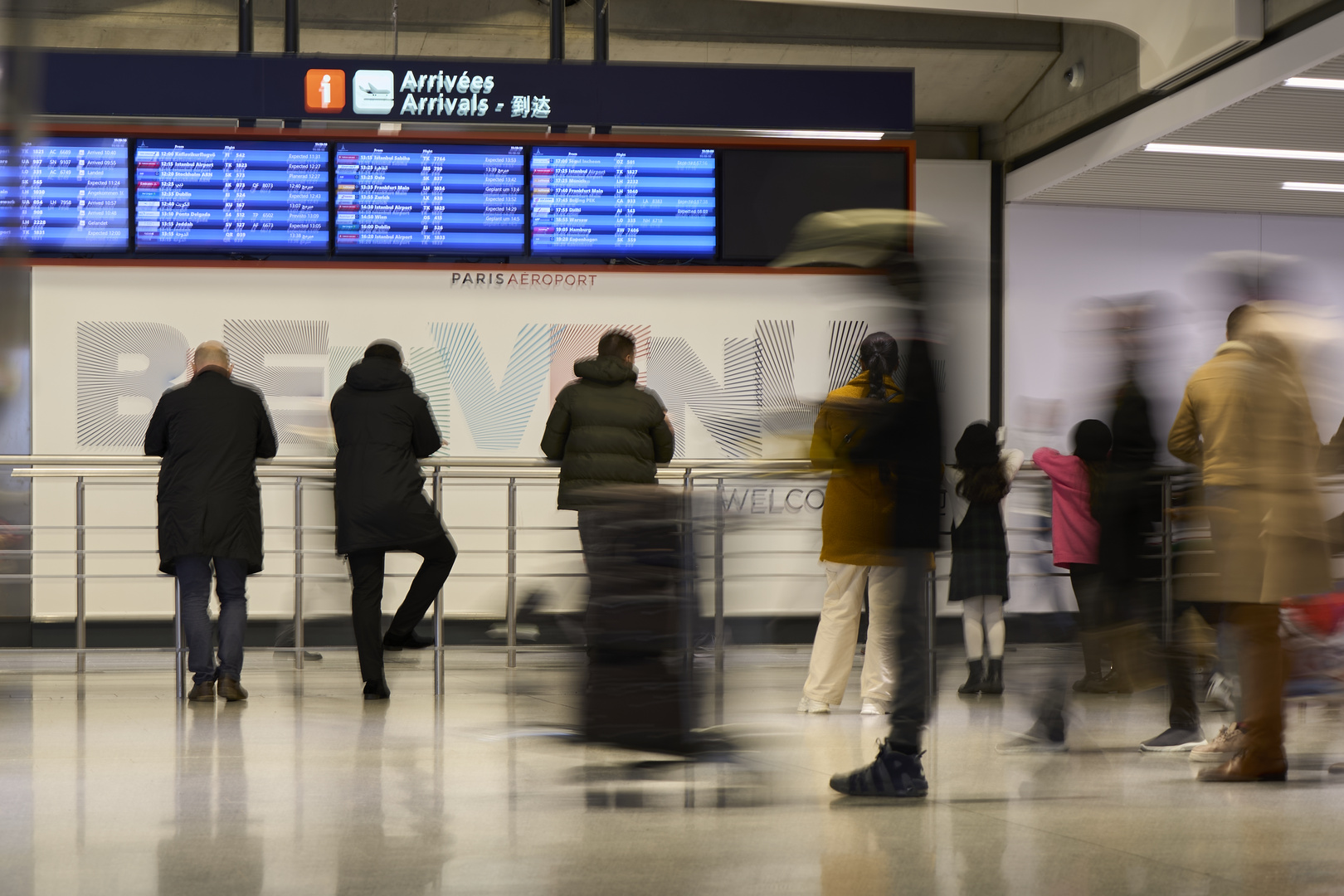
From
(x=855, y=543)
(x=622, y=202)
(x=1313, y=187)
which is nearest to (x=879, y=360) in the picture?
(x=855, y=543)

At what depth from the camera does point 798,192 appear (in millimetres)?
6969

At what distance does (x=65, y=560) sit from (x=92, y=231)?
2.40m

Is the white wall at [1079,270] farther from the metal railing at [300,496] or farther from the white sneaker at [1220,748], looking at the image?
the white sneaker at [1220,748]

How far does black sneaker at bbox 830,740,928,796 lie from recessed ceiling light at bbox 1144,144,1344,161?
Answer: 5.64 metres

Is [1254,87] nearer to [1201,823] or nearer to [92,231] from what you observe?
[1201,823]

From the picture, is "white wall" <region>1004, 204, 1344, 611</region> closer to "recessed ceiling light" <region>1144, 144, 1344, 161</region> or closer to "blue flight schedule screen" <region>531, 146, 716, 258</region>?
"recessed ceiling light" <region>1144, 144, 1344, 161</region>

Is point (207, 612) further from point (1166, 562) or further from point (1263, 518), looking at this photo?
point (1166, 562)

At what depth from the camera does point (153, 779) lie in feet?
13.0

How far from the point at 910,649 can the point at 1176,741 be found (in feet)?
5.16

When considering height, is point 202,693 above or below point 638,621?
below

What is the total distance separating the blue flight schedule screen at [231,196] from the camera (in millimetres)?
6746

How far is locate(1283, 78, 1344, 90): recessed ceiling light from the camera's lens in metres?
6.62

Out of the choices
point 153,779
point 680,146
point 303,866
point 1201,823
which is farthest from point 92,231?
point 1201,823

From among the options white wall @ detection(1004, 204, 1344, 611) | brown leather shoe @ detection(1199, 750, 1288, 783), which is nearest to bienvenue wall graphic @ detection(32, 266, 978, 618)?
white wall @ detection(1004, 204, 1344, 611)
